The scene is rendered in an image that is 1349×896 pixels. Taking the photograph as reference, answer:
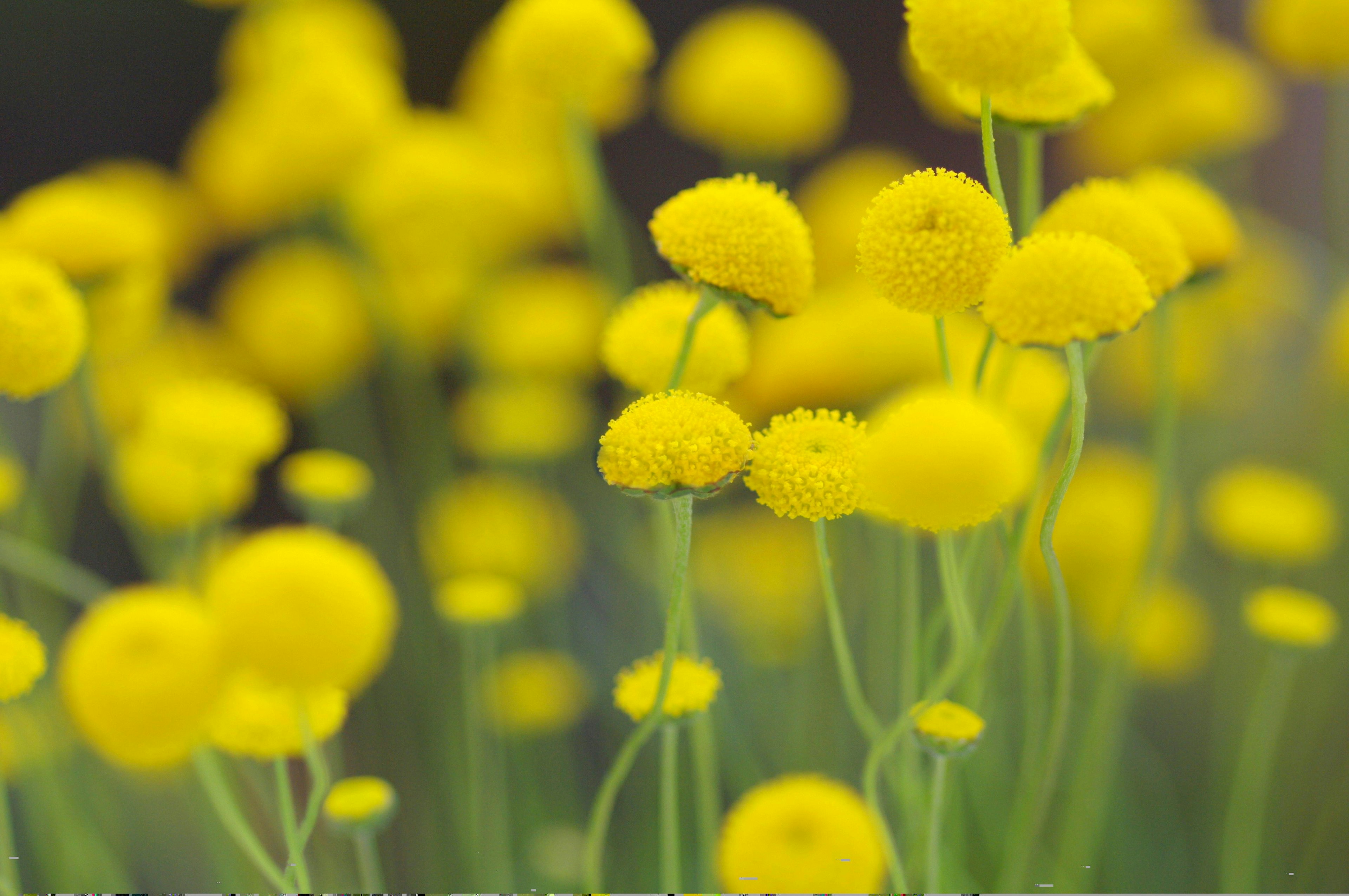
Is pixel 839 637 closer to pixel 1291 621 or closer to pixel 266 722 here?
pixel 266 722

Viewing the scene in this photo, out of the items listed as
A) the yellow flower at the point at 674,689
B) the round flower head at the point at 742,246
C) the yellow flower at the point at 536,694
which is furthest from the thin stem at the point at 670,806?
the yellow flower at the point at 536,694

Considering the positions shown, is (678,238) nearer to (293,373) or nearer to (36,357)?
(36,357)

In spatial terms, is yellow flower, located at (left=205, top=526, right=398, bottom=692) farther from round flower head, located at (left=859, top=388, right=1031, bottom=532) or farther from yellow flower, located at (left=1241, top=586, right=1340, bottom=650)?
yellow flower, located at (left=1241, top=586, right=1340, bottom=650)

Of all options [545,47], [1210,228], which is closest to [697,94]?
[545,47]

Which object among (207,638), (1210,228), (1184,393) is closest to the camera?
Result: (207,638)

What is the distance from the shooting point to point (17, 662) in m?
0.25

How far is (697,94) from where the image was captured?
0.57 m

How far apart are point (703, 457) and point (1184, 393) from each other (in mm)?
474

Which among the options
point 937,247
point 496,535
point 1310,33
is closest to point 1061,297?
point 937,247

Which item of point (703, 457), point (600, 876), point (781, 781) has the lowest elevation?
point (600, 876)

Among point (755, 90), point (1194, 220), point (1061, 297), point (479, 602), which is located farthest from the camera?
point (755, 90)

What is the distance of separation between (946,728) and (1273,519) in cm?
33

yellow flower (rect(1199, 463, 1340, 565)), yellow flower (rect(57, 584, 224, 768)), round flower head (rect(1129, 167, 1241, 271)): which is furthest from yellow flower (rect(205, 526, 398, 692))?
yellow flower (rect(1199, 463, 1340, 565))

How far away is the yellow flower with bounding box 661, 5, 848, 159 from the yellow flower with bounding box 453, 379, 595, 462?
168mm
